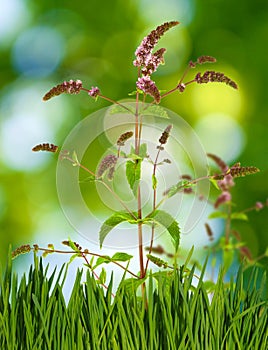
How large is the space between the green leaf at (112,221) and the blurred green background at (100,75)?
1.94 m

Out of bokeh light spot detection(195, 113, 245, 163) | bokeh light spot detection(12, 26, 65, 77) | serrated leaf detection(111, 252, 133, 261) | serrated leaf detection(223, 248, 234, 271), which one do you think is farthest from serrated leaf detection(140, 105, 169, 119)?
bokeh light spot detection(12, 26, 65, 77)

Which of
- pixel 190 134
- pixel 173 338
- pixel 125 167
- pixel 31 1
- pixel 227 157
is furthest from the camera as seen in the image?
pixel 31 1

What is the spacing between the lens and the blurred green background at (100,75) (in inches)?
118

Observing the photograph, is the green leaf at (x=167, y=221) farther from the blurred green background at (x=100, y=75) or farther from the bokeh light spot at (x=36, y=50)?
the bokeh light spot at (x=36, y=50)

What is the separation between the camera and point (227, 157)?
291cm

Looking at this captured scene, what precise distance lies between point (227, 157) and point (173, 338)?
207 cm

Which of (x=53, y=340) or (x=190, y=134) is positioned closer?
(x=53, y=340)

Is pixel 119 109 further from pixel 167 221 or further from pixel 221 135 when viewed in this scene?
pixel 221 135

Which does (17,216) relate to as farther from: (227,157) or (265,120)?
(265,120)

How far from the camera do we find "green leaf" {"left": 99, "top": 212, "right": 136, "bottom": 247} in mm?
1017

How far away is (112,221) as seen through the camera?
103 centimetres

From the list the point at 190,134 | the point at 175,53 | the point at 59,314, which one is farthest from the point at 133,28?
the point at 59,314

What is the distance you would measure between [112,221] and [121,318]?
0.18 meters

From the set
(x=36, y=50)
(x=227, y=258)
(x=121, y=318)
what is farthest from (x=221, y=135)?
(x=121, y=318)
